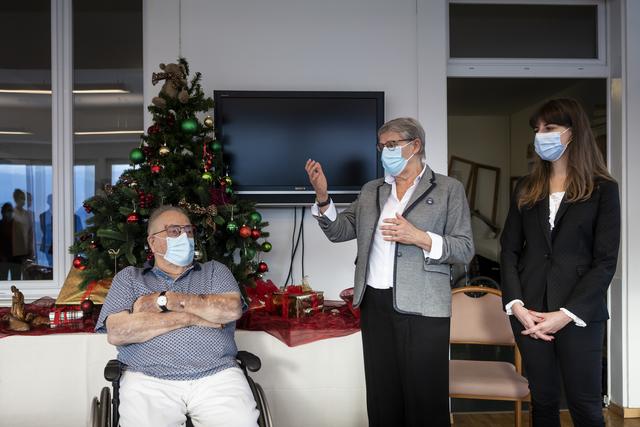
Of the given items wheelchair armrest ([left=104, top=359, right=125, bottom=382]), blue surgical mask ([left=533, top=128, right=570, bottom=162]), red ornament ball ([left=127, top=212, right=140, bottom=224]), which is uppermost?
blue surgical mask ([left=533, top=128, right=570, bottom=162])

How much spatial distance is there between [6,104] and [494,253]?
5.78 meters

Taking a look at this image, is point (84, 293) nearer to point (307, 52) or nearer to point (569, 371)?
point (307, 52)

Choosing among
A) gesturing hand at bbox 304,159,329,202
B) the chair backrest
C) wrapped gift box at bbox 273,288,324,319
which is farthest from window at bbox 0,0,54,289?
the chair backrest

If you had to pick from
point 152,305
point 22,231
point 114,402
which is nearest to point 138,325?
point 152,305

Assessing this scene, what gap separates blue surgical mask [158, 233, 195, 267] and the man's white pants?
44 centimetres

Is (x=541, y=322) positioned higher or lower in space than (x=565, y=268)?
lower

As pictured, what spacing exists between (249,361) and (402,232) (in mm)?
769

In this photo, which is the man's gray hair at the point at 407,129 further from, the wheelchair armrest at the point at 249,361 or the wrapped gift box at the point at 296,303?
the wrapped gift box at the point at 296,303

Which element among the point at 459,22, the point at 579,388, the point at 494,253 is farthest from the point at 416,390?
the point at 494,253

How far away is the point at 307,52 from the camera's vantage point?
354 centimetres

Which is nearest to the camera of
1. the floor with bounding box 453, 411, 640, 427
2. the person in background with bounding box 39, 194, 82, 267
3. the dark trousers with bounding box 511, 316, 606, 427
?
the dark trousers with bounding box 511, 316, 606, 427

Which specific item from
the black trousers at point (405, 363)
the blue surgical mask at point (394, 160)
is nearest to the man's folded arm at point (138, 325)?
the black trousers at point (405, 363)

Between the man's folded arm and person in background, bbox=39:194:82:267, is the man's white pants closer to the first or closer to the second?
the man's folded arm

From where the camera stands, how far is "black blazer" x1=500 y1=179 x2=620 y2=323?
1836 millimetres
